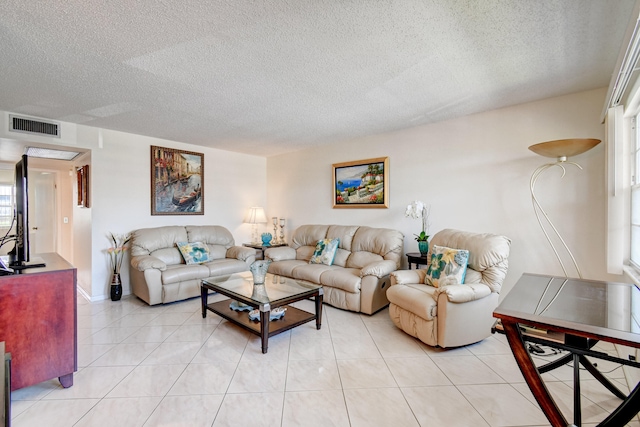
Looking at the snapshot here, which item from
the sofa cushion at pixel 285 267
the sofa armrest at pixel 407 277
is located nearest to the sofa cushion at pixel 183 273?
the sofa cushion at pixel 285 267

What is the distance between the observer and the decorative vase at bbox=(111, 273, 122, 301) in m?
3.96

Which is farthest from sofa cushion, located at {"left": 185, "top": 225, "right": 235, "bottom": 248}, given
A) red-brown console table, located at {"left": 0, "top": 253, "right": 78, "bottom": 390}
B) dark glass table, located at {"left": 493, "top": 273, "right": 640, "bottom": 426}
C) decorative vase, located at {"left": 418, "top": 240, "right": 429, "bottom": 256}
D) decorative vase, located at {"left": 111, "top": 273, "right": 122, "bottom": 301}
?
dark glass table, located at {"left": 493, "top": 273, "right": 640, "bottom": 426}

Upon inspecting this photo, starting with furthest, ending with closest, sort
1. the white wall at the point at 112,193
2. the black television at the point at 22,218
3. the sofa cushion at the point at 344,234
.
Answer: the sofa cushion at the point at 344,234, the white wall at the point at 112,193, the black television at the point at 22,218

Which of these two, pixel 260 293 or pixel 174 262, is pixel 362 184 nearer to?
pixel 260 293

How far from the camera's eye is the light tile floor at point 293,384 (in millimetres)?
1703

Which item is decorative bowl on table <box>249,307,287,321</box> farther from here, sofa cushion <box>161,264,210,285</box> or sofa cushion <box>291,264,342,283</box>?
sofa cushion <box>161,264,210,285</box>

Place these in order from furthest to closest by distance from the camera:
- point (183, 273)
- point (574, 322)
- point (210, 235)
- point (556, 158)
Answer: point (210, 235), point (183, 273), point (556, 158), point (574, 322)

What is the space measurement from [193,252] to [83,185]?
1.93 meters

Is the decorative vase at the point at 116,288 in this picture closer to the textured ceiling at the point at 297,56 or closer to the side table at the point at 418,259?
the textured ceiling at the point at 297,56

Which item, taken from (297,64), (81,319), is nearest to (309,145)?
(297,64)

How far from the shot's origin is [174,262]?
4.19 metres

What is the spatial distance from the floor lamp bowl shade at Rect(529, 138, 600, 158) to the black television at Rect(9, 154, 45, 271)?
406 centimetres

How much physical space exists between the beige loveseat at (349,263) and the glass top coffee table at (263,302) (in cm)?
54

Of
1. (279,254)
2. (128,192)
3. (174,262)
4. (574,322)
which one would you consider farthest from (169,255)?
(574,322)
